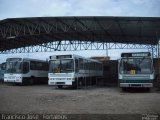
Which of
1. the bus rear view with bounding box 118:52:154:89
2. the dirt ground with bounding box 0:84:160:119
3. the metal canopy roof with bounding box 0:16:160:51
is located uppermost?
the metal canopy roof with bounding box 0:16:160:51

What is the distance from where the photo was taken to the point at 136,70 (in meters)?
20.2

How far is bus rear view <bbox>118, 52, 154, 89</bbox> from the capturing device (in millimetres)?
20016

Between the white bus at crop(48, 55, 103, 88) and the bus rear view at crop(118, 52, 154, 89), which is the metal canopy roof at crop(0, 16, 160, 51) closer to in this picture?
the white bus at crop(48, 55, 103, 88)

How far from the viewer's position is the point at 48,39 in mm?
41406

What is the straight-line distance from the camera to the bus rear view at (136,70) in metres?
20.0

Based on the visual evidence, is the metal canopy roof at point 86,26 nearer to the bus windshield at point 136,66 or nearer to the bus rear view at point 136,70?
the bus rear view at point 136,70

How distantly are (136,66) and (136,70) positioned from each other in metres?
0.27

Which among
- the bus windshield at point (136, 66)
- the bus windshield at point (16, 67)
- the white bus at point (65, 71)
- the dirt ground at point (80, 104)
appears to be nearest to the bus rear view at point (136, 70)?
the bus windshield at point (136, 66)

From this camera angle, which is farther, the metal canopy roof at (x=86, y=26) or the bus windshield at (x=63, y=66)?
the metal canopy roof at (x=86, y=26)

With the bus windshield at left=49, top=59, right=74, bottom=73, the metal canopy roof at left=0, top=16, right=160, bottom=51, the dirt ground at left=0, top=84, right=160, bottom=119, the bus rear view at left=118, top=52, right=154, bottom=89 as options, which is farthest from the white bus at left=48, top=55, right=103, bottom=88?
the dirt ground at left=0, top=84, right=160, bottom=119

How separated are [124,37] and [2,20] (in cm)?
1611

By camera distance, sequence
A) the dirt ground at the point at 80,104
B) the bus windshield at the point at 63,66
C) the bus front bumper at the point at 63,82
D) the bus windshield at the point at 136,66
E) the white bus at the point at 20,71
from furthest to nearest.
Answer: the white bus at the point at 20,71, the bus windshield at the point at 63,66, the bus front bumper at the point at 63,82, the bus windshield at the point at 136,66, the dirt ground at the point at 80,104

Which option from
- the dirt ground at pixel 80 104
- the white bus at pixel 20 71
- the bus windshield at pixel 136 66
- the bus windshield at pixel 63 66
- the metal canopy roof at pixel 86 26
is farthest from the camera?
the white bus at pixel 20 71

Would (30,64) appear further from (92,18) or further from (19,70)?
(92,18)
